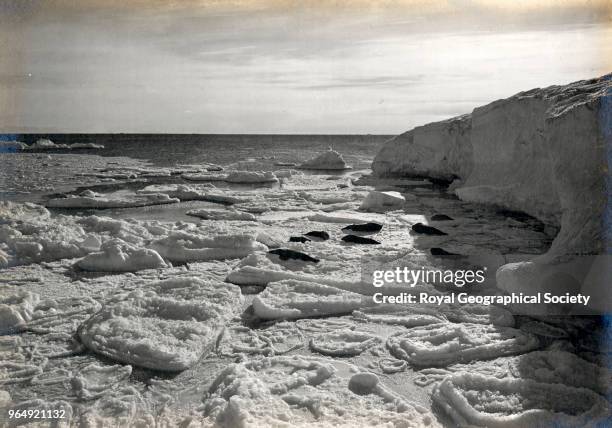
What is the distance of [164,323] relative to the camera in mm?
3287

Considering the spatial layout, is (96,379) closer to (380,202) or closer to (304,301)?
(304,301)

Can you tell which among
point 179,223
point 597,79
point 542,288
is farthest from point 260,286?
point 597,79

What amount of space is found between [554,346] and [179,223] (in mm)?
4988

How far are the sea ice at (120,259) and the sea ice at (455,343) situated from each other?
2.66 m

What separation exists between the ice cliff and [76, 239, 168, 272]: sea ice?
11.7 ft

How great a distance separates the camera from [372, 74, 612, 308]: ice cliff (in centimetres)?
363

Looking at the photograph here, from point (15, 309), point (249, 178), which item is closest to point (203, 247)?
point (15, 309)

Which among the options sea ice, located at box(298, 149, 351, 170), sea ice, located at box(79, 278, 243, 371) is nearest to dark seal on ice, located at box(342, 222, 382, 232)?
sea ice, located at box(79, 278, 243, 371)

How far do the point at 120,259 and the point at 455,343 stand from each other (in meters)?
3.21

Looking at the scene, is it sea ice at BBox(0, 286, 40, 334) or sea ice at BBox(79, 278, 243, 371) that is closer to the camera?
sea ice at BBox(79, 278, 243, 371)

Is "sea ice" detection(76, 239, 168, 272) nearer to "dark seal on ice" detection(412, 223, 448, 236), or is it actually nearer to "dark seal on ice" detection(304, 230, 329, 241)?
"dark seal on ice" detection(304, 230, 329, 241)

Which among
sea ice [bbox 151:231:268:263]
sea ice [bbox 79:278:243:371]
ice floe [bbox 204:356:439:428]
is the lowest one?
ice floe [bbox 204:356:439:428]

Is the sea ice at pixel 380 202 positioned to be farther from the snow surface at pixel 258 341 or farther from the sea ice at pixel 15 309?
the sea ice at pixel 15 309

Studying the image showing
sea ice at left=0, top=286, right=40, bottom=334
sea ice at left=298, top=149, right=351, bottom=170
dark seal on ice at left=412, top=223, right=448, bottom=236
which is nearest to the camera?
sea ice at left=0, top=286, right=40, bottom=334
